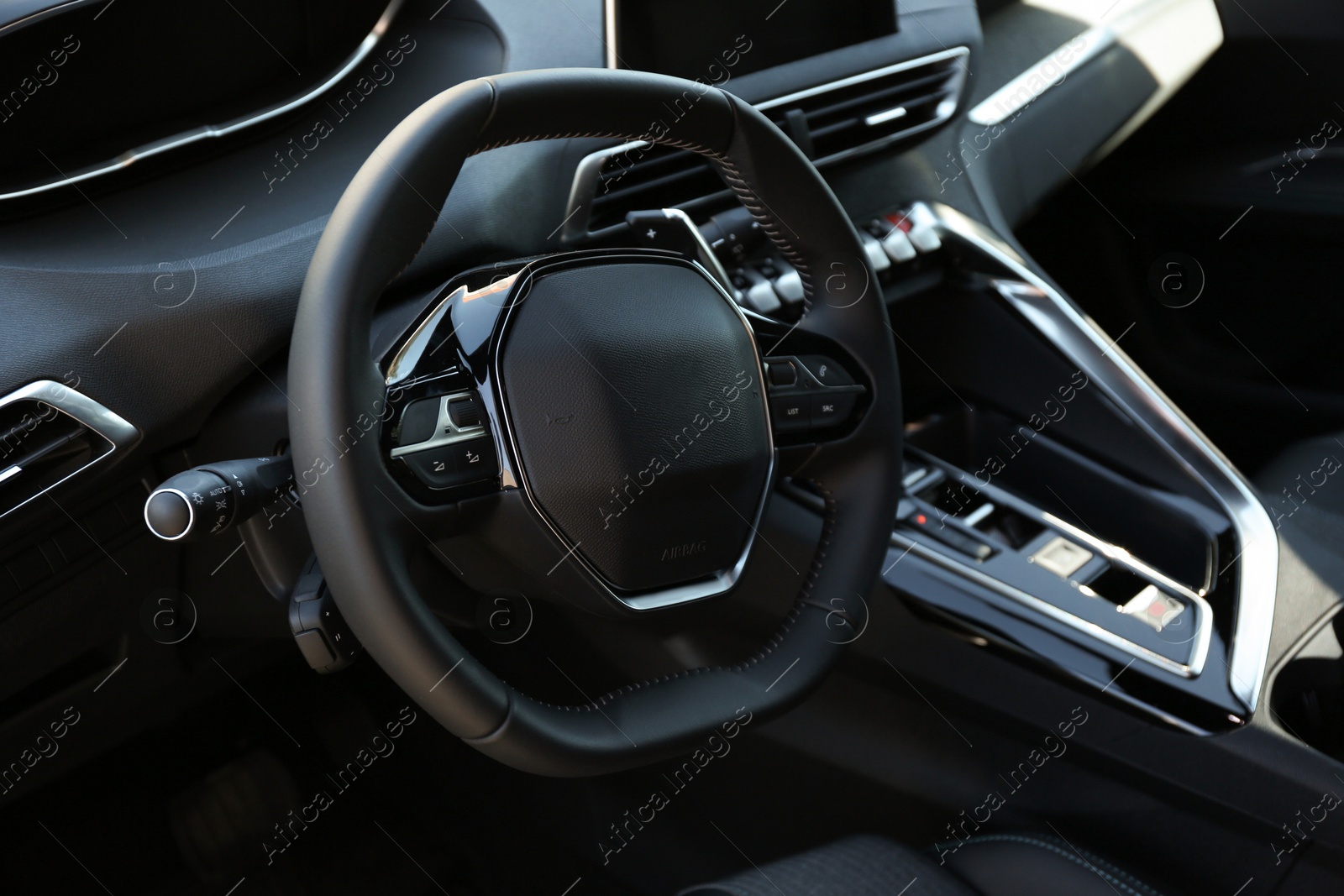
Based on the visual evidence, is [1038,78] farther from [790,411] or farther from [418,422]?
[418,422]

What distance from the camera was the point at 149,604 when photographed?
3.58 ft

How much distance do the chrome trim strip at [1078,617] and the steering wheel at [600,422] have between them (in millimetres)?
214

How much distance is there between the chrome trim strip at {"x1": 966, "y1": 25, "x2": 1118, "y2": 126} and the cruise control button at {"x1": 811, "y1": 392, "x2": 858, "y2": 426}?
2.72 feet

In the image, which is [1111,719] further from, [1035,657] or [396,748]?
[396,748]

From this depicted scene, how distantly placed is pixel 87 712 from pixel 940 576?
908mm

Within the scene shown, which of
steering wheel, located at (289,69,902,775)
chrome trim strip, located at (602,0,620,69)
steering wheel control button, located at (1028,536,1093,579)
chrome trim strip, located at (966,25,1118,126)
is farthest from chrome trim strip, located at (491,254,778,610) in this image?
chrome trim strip, located at (966,25,1118,126)

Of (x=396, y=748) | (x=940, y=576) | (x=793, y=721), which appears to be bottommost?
(x=396, y=748)

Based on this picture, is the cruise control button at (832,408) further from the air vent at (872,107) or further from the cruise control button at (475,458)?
the air vent at (872,107)

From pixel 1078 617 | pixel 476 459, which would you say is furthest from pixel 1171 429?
pixel 476 459

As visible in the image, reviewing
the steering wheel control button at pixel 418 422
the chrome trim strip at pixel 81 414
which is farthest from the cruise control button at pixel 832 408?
the chrome trim strip at pixel 81 414

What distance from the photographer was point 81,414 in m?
0.86

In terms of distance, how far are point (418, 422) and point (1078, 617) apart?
0.75 m

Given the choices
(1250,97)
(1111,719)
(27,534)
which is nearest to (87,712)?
(27,534)

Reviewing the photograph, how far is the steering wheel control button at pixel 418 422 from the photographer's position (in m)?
0.76
